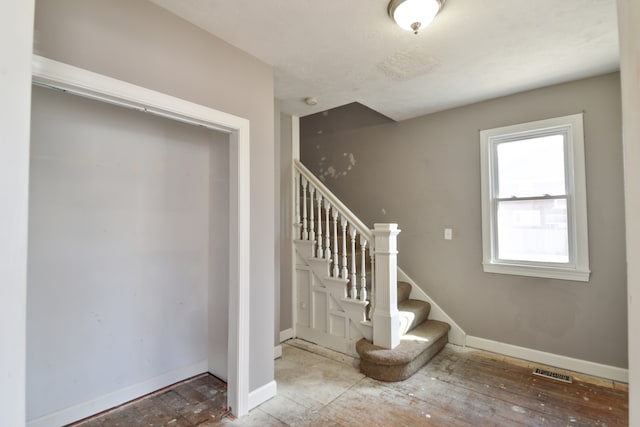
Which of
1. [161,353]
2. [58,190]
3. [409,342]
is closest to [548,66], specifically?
[409,342]

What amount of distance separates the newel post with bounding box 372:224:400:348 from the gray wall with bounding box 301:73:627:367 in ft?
3.25

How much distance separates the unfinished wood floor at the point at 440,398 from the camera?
6.66 ft

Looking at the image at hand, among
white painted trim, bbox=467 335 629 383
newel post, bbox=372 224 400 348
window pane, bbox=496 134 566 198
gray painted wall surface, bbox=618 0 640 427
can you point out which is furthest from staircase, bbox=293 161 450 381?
gray painted wall surface, bbox=618 0 640 427

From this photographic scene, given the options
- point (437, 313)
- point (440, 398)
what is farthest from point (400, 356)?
point (437, 313)

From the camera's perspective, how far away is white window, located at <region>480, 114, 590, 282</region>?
2660 millimetres

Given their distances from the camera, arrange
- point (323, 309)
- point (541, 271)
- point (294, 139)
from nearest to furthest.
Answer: point (541, 271), point (323, 309), point (294, 139)

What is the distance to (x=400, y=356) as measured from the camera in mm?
2512

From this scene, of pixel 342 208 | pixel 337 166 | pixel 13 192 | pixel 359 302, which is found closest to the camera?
pixel 13 192

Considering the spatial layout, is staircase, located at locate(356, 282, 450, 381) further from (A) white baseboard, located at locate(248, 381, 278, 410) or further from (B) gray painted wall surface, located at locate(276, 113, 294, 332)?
(B) gray painted wall surface, located at locate(276, 113, 294, 332)

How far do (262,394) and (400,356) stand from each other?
1.13m

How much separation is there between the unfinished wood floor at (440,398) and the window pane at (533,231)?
102 centimetres

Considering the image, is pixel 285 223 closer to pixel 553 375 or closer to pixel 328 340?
pixel 328 340

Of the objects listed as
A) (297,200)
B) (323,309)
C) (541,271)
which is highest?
(297,200)

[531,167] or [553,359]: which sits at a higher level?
[531,167]
